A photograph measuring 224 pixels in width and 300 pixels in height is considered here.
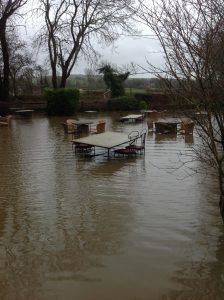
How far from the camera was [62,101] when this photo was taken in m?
34.8

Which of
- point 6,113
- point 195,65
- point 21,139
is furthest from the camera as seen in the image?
point 6,113

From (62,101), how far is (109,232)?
26857 mm

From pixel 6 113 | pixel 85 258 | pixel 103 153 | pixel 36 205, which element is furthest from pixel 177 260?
pixel 6 113

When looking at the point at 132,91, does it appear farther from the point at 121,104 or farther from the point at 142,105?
the point at 121,104

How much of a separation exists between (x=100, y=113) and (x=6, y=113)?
7.31m

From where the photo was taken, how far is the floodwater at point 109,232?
21.6ft

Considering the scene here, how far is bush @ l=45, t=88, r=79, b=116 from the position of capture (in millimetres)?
34750

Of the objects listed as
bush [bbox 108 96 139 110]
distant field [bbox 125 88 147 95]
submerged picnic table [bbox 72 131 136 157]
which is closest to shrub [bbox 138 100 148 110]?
bush [bbox 108 96 139 110]

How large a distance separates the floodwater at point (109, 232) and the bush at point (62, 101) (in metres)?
19.5

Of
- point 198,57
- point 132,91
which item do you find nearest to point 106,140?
point 198,57

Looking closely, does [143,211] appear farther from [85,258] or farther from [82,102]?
[82,102]

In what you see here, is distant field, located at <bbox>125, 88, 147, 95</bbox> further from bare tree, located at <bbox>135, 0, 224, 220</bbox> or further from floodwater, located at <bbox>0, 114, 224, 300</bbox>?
bare tree, located at <bbox>135, 0, 224, 220</bbox>

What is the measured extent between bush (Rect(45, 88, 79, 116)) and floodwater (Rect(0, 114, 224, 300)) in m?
19.5

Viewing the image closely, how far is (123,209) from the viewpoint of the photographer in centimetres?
1011
